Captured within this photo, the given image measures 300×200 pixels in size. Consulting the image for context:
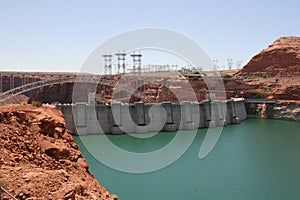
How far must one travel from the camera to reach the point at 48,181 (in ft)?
18.3

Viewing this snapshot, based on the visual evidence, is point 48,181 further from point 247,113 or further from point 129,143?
point 247,113

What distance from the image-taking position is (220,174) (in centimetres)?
1905

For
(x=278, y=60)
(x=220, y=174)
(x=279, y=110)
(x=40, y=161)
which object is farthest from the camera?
(x=278, y=60)

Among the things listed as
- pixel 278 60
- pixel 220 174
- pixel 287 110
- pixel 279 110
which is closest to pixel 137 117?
pixel 220 174

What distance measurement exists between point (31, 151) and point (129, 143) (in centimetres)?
2176

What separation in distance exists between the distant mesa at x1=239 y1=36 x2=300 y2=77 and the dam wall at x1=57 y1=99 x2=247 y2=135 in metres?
25.4

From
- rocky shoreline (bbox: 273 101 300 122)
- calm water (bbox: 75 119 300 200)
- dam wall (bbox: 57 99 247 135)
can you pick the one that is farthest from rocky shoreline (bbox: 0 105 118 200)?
rocky shoreline (bbox: 273 101 300 122)

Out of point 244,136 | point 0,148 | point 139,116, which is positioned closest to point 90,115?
point 139,116

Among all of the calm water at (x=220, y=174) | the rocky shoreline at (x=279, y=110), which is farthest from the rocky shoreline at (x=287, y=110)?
the calm water at (x=220, y=174)

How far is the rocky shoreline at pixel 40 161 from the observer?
5.35 m

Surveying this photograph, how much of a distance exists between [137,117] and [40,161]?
1060 inches

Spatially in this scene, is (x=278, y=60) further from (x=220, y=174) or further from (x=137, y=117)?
(x=220, y=174)

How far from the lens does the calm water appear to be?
15.8m

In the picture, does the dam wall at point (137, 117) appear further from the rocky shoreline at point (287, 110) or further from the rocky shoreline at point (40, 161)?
the rocky shoreline at point (40, 161)
